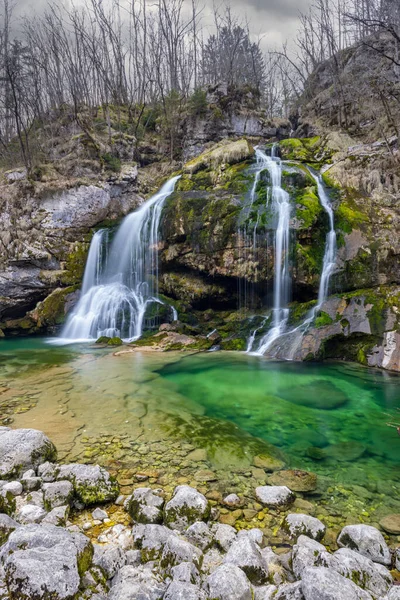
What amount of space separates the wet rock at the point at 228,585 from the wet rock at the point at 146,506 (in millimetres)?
866

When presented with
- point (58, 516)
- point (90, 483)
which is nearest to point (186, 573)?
point (58, 516)

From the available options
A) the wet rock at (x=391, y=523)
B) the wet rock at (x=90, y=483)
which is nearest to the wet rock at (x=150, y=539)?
the wet rock at (x=90, y=483)

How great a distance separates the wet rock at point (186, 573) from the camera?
2.38 meters

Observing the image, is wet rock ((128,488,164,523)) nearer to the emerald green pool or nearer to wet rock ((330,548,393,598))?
the emerald green pool

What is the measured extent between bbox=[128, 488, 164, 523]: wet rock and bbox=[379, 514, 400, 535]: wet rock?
2059 millimetres

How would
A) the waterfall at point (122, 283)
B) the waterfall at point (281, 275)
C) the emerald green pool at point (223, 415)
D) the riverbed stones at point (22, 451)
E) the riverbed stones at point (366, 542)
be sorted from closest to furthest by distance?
the riverbed stones at point (366, 542) → the riverbed stones at point (22, 451) → the emerald green pool at point (223, 415) → the waterfall at point (281, 275) → the waterfall at point (122, 283)

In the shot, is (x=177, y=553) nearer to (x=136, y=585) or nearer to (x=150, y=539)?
(x=150, y=539)

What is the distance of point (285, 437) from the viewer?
17.2ft

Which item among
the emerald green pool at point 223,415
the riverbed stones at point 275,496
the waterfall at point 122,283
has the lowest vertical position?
the emerald green pool at point 223,415

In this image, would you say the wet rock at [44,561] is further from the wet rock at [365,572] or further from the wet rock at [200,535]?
the wet rock at [365,572]

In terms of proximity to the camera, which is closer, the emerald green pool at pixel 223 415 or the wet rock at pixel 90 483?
the wet rock at pixel 90 483

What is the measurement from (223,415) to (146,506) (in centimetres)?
306

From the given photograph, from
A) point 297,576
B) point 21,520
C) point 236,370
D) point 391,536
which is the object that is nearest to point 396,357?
point 236,370

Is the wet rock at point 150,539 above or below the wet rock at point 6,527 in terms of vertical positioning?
below
